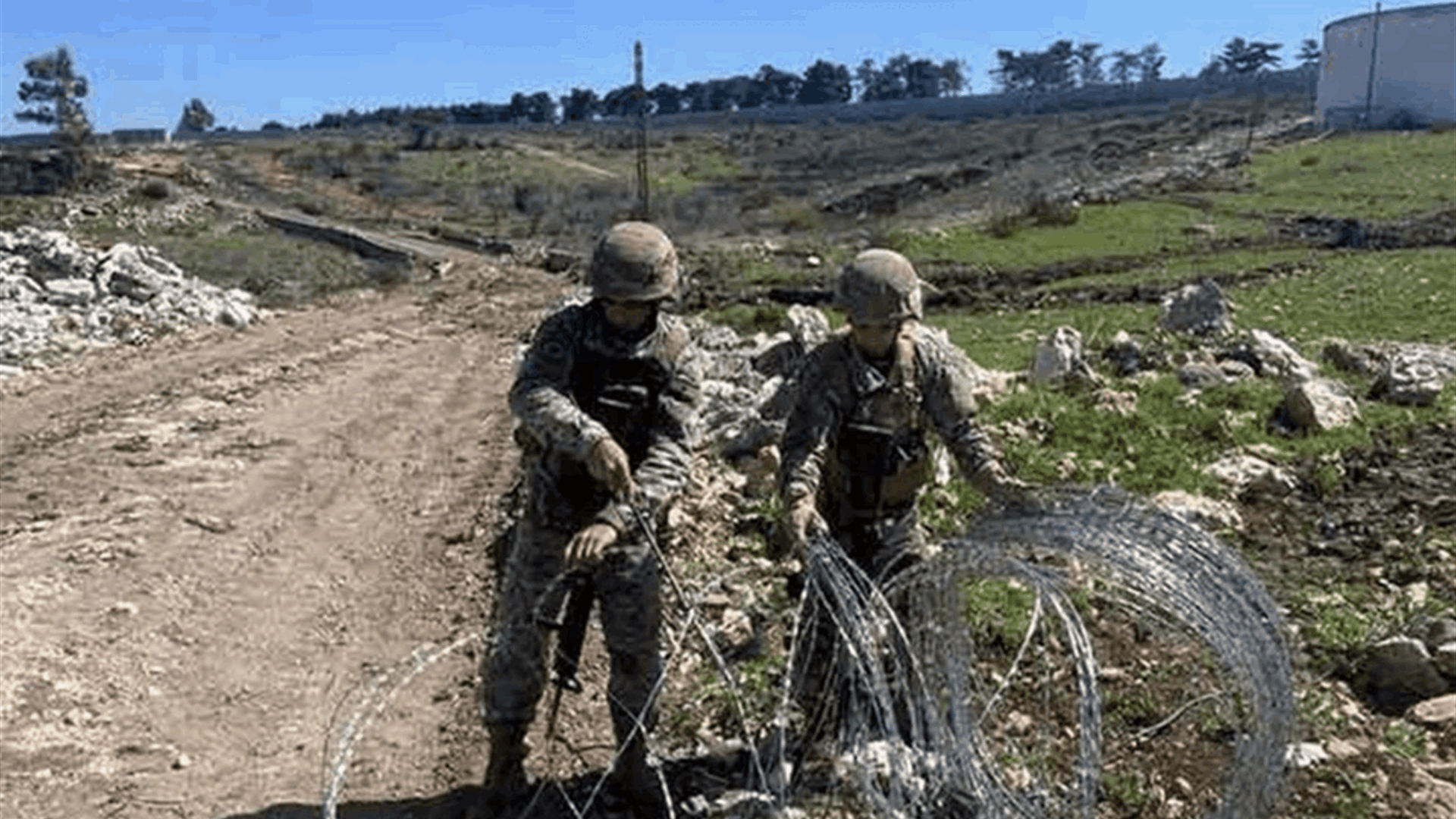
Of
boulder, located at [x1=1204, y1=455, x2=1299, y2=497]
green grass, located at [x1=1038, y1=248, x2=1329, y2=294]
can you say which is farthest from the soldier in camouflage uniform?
A: green grass, located at [x1=1038, y1=248, x2=1329, y2=294]

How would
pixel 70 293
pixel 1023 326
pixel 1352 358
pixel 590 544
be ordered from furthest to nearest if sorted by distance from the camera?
pixel 70 293, pixel 1023 326, pixel 1352 358, pixel 590 544

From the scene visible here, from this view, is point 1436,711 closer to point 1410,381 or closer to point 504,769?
point 504,769

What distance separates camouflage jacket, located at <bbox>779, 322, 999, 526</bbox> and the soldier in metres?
0.49

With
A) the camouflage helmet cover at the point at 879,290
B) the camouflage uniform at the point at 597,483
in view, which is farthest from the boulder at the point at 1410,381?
the camouflage uniform at the point at 597,483

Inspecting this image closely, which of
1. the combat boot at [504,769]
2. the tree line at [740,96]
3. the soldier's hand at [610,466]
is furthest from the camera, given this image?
the tree line at [740,96]

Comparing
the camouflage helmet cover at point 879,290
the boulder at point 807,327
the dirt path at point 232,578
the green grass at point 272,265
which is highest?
the camouflage helmet cover at point 879,290

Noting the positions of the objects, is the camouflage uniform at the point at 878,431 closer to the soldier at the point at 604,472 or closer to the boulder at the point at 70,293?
the soldier at the point at 604,472

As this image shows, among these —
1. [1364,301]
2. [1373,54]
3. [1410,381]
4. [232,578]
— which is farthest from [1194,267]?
[1373,54]

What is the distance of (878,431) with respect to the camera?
653cm

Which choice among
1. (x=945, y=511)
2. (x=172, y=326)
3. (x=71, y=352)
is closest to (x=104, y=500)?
(x=945, y=511)

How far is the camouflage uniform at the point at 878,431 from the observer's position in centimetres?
648

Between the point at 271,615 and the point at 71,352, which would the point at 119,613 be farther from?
the point at 71,352

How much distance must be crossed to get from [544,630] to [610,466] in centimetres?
103

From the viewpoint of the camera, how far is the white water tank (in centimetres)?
6931
